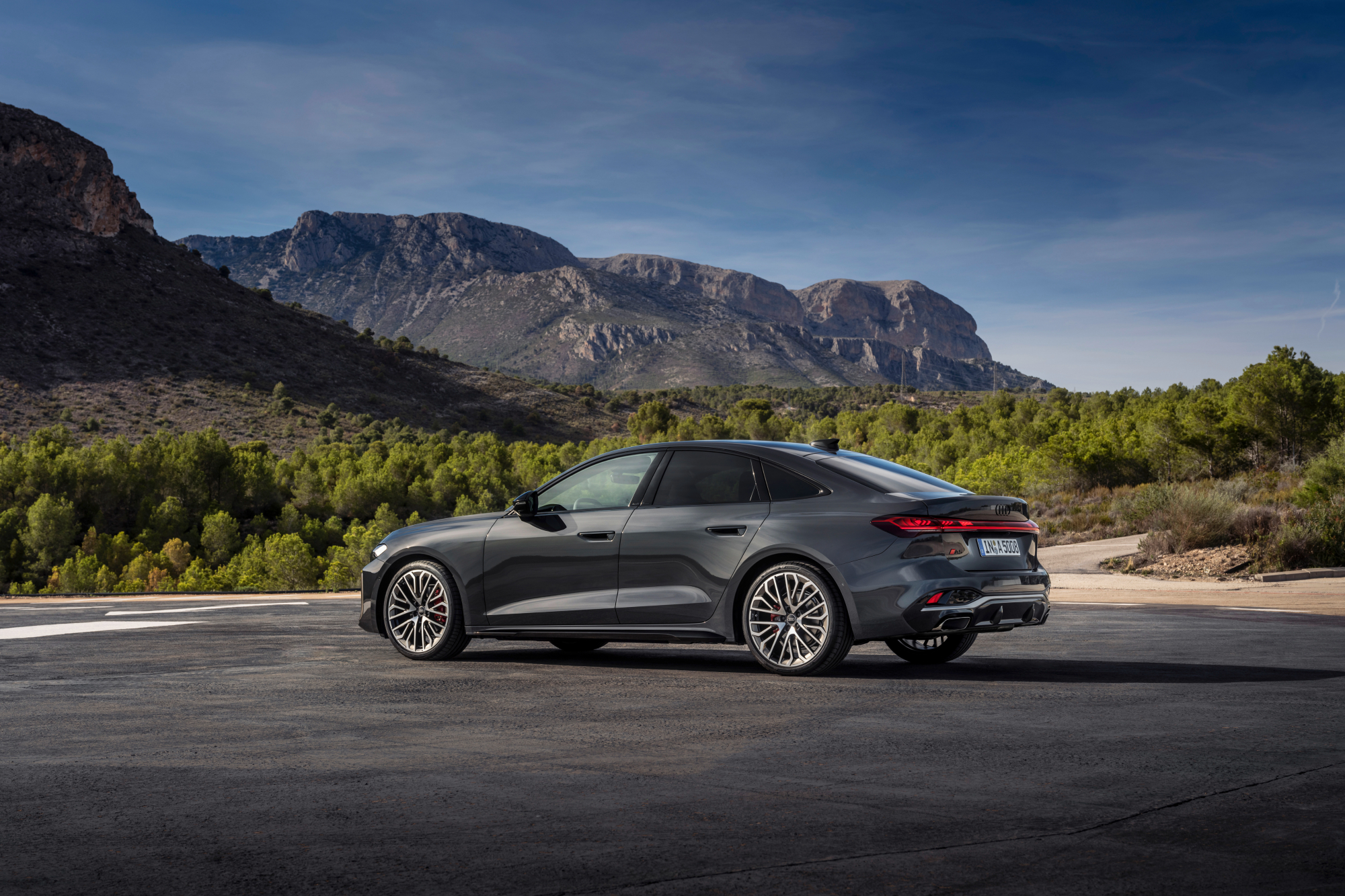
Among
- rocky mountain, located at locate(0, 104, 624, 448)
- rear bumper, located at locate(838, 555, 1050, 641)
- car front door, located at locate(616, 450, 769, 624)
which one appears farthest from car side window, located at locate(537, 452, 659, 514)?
rocky mountain, located at locate(0, 104, 624, 448)

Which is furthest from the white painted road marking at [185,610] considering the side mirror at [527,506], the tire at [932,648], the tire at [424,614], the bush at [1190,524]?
the bush at [1190,524]

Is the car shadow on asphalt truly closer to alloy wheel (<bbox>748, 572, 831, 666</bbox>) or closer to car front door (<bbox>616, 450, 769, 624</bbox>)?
alloy wheel (<bbox>748, 572, 831, 666</bbox>)

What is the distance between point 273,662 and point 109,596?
13.2 m

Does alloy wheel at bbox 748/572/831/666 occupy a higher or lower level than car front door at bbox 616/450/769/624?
lower

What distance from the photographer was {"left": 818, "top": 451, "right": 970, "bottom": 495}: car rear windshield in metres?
7.91

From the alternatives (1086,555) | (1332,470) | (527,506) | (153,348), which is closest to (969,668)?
A: (527,506)

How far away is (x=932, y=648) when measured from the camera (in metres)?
9.09

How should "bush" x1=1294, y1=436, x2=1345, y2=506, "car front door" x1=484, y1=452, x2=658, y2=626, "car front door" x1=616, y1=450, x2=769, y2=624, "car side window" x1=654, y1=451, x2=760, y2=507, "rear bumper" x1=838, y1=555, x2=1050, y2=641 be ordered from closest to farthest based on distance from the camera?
"rear bumper" x1=838, y1=555, x2=1050, y2=641
"car front door" x1=616, y1=450, x2=769, y2=624
"car side window" x1=654, y1=451, x2=760, y2=507
"car front door" x1=484, y1=452, x2=658, y2=626
"bush" x1=1294, y1=436, x2=1345, y2=506

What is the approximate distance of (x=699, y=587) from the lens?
8.04m

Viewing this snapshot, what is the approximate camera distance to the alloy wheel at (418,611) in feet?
30.0

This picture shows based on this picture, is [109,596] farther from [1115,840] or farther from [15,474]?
[15,474]

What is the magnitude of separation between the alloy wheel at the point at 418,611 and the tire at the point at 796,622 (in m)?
2.65

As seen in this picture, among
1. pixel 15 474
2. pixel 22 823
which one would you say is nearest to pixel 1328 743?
pixel 22 823

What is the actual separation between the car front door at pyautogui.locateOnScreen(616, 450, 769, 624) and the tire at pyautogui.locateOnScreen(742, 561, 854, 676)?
28 centimetres
